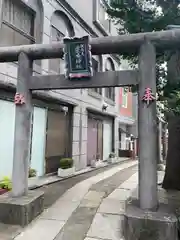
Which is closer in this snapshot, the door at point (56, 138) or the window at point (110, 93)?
the door at point (56, 138)

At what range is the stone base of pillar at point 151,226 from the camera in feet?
14.9

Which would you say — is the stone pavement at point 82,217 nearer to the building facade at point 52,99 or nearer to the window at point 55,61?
the building facade at point 52,99

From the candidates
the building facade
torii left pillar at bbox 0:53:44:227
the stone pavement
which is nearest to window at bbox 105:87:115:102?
the building facade

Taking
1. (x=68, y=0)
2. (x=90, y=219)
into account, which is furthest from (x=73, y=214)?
(x=68, y=0)

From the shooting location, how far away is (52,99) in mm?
10930

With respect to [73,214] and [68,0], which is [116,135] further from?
[73,214]

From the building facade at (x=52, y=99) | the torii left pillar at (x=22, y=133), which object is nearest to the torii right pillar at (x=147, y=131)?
the torii left pillar at (x=22, y=133)

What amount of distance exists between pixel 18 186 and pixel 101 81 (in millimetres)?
3160

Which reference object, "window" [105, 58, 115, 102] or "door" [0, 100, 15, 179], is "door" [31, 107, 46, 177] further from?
"window" [105, 58, 115, 102]

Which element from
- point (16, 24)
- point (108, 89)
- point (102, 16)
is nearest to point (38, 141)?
point (16, 24)

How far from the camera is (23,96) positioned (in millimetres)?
6031

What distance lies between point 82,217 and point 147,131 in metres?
2.73

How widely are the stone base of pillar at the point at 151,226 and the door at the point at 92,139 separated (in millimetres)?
10713

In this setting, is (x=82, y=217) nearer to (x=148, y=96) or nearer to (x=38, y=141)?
(x=148, y=96)
